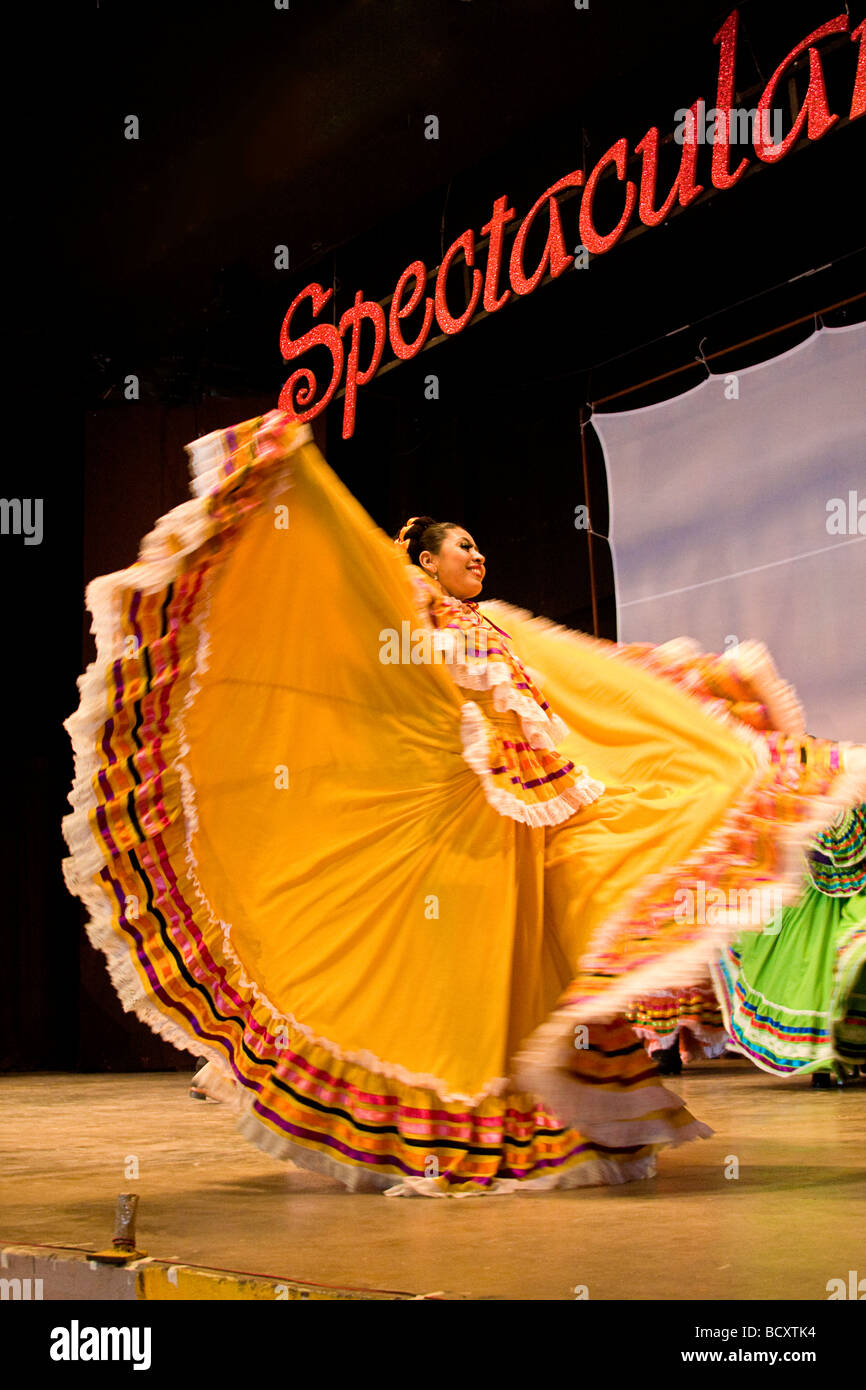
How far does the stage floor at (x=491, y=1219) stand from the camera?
1.95 metres

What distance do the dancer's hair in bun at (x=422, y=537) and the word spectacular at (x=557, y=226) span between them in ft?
4.88

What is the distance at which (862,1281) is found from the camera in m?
1.85

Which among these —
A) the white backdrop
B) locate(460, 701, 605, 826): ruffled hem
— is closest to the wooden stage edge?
locate(460, 701, 605, 826): ruffled hem

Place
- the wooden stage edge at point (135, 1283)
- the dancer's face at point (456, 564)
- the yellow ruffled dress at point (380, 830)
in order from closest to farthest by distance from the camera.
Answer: the wooden stage edge at point (135, 1283) < the yellow ruffled dress at point (380, 830) < the dancer's face at point (456, 564)

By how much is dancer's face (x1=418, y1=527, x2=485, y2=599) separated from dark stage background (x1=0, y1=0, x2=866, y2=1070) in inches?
99.0

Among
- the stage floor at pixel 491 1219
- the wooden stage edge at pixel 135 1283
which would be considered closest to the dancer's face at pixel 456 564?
the stage floor at pixel 491 1219

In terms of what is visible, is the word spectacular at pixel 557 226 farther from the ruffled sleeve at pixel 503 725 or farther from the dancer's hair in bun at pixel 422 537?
the ruffled sleeve at pixel 503 725

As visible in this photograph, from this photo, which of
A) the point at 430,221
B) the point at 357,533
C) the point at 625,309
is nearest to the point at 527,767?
the point at 357,533

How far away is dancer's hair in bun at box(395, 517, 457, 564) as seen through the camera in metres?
3.53

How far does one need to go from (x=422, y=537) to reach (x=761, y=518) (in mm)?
2564

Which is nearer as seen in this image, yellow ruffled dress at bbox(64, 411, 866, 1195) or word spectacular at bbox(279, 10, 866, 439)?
yellow ruffled dress at bbox(64, 411, 866, 1195)

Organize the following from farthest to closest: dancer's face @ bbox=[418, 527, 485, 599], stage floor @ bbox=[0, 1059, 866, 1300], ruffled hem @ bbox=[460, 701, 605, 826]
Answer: dancer's face @ bbox=[418, 527, 485, 599], ruffled hem @ bbox=[460, 701, 605, 826], stage floor @ bbox=[0, 1059, 866, 1300]

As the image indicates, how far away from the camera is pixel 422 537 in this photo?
355cm

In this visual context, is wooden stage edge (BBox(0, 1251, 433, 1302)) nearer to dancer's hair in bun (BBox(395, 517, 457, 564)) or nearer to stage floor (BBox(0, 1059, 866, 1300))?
stage floor (BBox(0, 1059, 866, 1300))
